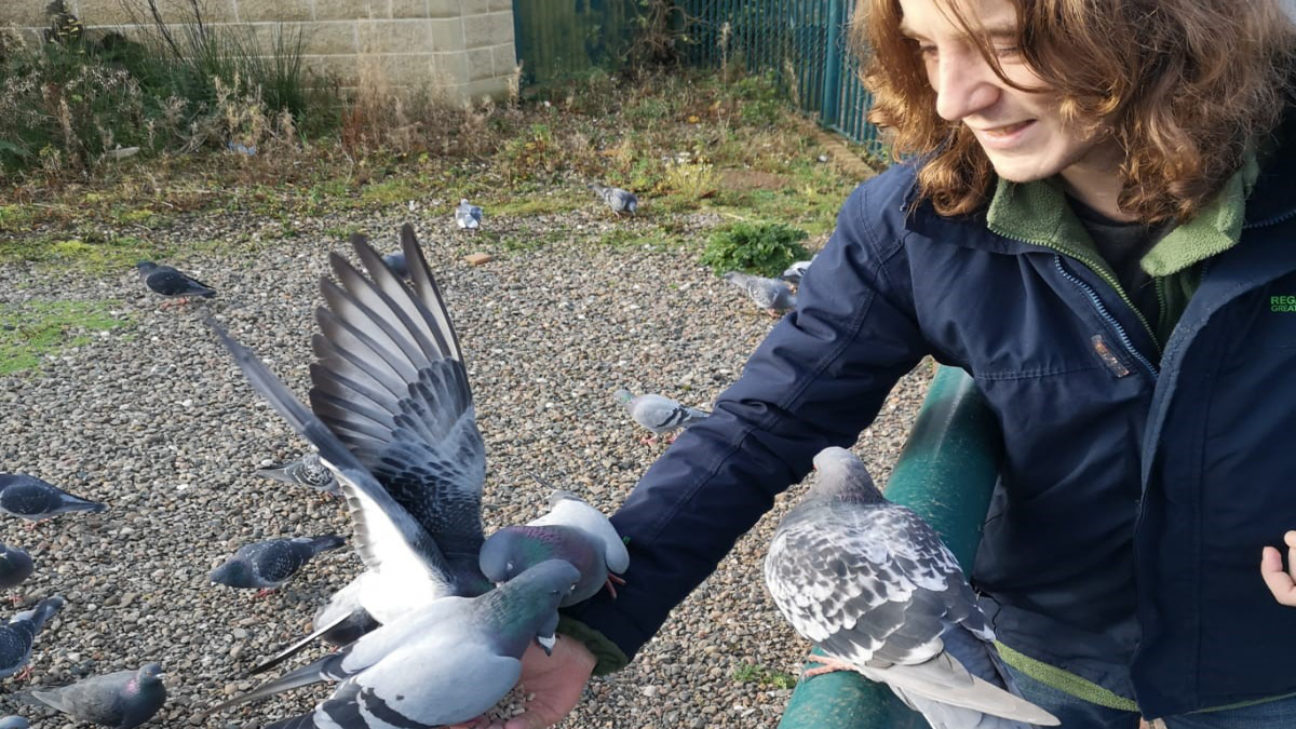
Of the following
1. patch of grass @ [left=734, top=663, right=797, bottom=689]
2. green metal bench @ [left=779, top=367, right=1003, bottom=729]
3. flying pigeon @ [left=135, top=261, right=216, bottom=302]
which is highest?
green metal bench @ [left=779, top=367, right=1003, bottom=729]

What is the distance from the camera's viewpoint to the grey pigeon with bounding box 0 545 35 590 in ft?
12.4

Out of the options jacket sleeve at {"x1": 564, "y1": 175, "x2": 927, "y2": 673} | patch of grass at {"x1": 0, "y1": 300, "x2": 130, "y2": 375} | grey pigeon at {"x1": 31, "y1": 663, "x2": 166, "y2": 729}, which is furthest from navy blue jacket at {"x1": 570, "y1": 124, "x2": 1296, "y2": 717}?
patch of grass at {"x1": 0, "y1": 300, "x2": 130, "y2": 375}

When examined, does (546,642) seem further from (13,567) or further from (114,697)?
(13,567)

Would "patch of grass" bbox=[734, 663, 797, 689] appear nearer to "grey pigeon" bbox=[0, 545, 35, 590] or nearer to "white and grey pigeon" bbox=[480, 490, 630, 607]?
"white and grey pigeon" bbox=[480, 490, 630, 607]

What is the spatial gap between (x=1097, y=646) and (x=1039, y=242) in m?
0.78

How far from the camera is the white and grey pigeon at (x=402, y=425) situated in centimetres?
194

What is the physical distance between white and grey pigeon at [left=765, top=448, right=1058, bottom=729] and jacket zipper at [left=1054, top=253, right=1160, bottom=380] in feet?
1.36

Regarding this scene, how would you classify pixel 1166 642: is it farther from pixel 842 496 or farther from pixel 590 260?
pixel 590 260

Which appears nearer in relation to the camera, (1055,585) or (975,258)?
(975,258)

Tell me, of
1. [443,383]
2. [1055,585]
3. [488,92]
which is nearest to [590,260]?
[488,92]

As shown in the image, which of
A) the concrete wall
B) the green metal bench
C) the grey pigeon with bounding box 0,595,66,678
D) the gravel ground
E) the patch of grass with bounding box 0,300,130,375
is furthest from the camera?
the concrete wall

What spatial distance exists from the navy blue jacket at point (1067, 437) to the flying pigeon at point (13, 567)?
2.96 m

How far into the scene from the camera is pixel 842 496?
6.62 feet

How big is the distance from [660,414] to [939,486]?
3.28 metres
